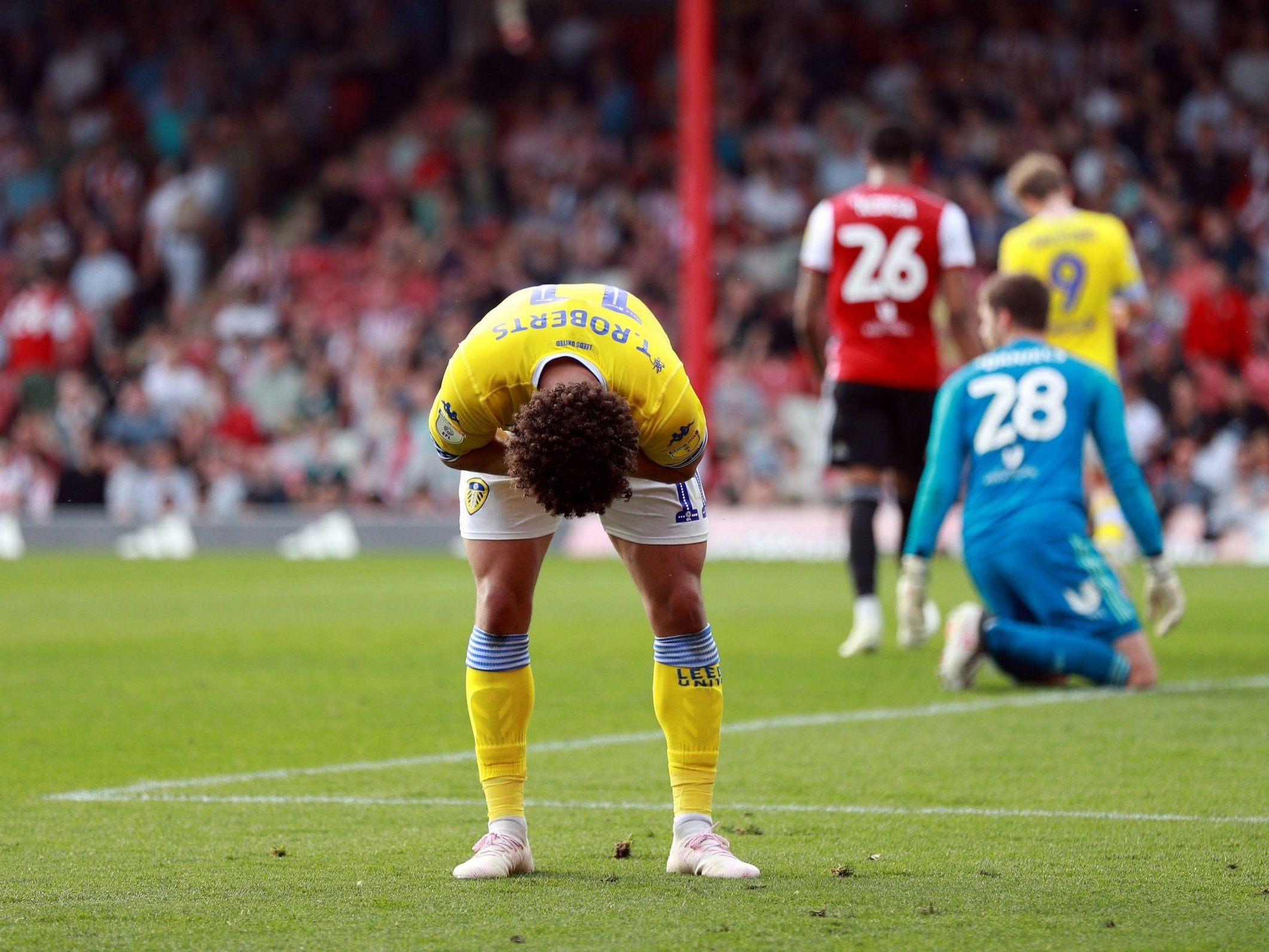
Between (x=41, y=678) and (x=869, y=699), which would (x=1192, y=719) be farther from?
(x=41, y=678)

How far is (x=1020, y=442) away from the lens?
7.67 m

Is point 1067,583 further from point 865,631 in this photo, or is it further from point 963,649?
point 865,631

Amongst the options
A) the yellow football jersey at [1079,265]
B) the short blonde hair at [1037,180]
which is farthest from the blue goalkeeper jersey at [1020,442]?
the short blonde hair at [1037,180]

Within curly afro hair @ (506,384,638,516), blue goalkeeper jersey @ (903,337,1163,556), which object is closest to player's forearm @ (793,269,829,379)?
blue goalkeeper jersey @ (903,337,1163,556)

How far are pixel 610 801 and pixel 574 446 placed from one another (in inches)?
66.5

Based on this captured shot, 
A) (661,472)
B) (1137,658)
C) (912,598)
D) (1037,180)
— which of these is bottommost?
(1137,658)

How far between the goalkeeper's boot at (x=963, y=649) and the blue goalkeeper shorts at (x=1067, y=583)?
0.22 meters

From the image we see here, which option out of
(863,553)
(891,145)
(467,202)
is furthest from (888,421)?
(467,202)

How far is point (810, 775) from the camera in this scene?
5777 mm

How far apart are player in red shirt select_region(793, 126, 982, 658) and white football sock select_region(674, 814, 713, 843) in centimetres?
476

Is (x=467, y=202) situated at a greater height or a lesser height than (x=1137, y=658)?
greater

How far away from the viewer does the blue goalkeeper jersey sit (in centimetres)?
757

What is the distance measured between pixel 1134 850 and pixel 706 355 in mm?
13076

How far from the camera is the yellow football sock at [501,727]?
4574mm
